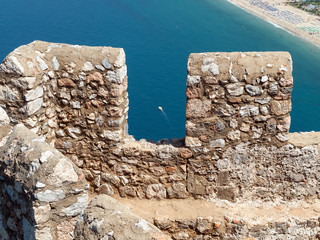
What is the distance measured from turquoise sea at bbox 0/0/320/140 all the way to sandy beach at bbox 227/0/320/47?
1986 millimetres

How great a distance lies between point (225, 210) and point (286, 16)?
61955 millimetres

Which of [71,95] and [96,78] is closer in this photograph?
[96,78]

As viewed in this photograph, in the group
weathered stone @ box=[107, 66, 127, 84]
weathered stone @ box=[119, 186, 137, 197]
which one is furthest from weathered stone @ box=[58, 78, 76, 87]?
weathered stone @ box=[119, 186, 137, 197]

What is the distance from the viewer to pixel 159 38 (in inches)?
1912

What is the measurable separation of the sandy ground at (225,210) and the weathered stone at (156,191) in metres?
0.07

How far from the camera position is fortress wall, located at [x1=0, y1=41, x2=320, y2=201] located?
17.7 ft

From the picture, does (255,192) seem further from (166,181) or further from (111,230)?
(111,230)

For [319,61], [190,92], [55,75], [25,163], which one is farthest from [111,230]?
[319,61]

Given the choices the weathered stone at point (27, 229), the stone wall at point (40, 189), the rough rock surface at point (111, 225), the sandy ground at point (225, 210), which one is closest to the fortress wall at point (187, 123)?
the sandy ground at point (225, 210)

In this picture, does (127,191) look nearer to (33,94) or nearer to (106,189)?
(106,189)

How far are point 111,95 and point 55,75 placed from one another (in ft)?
2.55

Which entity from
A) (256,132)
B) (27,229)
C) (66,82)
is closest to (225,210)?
(256,132)

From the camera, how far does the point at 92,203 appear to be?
131 inches

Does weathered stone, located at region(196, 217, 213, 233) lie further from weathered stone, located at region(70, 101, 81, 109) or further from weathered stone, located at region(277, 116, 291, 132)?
weathered stone, located at region(70, 101, 81, 109)
